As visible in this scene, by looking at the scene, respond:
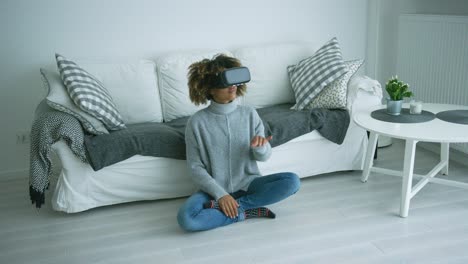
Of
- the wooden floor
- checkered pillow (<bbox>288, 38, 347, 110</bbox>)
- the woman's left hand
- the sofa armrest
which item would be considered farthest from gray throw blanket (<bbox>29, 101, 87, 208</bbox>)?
the sofa armrest

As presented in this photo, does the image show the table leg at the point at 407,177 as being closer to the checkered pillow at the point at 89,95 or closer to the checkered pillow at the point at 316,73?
the checkered pillow at the point at 316,73

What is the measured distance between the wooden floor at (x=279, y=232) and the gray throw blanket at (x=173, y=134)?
32 cm

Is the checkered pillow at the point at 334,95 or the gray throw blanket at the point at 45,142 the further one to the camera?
the checkered pillow at the point at 334,95

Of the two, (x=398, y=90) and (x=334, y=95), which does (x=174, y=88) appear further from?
(x=398, y=90)

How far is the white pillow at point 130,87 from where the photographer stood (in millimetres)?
2936

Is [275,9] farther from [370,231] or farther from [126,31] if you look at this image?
[370,231]

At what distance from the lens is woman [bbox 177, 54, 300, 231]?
2.39m

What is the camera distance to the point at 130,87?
2.97 meters

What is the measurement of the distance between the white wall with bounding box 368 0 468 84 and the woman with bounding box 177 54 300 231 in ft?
5.39

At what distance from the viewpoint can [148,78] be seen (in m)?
3.03

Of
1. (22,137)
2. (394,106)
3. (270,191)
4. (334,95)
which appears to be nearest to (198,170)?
(270,191)

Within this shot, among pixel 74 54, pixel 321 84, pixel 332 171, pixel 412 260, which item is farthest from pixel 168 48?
pixel 412 260

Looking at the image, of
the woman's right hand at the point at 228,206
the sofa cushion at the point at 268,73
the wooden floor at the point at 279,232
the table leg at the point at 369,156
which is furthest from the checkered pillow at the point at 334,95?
the woman's right hand at the point at 228,206

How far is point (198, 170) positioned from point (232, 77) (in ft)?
1.64
